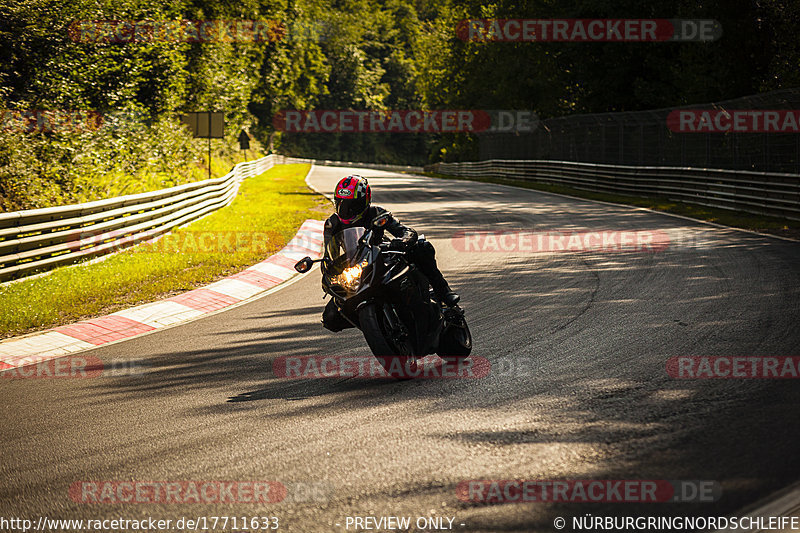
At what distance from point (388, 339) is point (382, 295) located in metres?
0.34

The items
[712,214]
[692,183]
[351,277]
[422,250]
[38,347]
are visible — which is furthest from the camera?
[692,183]

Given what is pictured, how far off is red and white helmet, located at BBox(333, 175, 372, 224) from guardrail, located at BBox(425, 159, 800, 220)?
13.3 m

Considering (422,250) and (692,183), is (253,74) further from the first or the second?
(422,250)

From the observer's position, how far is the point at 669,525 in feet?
11.3

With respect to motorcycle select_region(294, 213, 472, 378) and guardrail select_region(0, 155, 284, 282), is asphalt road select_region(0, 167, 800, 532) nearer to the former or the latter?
motorcycle select_region(294, 213, 472, 378)

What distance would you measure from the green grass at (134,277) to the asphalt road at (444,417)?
1.71m

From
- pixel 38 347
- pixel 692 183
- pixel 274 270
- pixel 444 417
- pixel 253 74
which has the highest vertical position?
pixel 253 74

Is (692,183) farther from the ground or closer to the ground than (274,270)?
farther from the ground

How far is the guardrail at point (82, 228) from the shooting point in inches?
410

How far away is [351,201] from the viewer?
591cm

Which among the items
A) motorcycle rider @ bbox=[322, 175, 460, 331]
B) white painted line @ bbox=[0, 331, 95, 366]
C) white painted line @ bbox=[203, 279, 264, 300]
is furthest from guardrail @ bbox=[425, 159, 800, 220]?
white painted line @ bbox=[0, 331, 95, 366]

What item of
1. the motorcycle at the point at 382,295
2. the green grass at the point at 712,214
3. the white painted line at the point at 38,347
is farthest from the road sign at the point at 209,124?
the motorcycle at the point at 382,295

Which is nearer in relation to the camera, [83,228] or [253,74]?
[83,228]

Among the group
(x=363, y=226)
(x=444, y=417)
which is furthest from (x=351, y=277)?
(x=444, y=417)
